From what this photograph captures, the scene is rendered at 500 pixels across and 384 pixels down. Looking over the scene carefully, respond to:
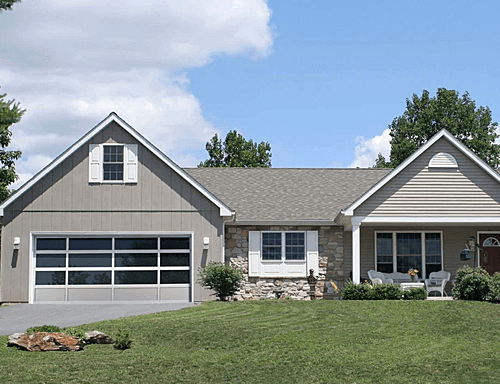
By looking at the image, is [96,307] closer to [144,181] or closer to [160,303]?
[160,303]

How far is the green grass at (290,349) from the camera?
35.5 ft

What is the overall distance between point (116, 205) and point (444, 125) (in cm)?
2977

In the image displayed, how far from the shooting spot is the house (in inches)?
844

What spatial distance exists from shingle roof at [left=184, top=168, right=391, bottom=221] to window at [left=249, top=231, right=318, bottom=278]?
0.68 meters

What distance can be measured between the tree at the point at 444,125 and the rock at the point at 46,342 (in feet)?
117

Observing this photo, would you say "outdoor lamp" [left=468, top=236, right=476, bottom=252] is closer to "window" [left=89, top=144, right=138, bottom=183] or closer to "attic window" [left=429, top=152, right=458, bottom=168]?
"attic window" [left=429, top=152, right=458, bottom=168]

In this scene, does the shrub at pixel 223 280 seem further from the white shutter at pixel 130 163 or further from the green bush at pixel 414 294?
the green bush at pixel 414 294

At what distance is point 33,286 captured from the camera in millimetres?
21875

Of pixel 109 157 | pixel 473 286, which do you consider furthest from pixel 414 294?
pixel 109 157

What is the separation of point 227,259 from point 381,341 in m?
10.2

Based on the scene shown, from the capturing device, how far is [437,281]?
909 inches

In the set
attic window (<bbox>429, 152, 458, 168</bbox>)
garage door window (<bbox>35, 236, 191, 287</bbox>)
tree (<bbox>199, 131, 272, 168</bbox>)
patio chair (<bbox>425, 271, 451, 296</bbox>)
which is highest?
tree (<bbox>199, 131, 272, 168</bbox>)

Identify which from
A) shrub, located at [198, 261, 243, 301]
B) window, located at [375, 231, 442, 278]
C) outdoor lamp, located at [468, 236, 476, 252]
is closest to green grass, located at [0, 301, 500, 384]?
shrub, located at [198, 261, 243, 301]

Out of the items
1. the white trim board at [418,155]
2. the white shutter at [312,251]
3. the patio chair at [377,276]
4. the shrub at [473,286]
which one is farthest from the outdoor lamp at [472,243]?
the white shutter at [312,251]
